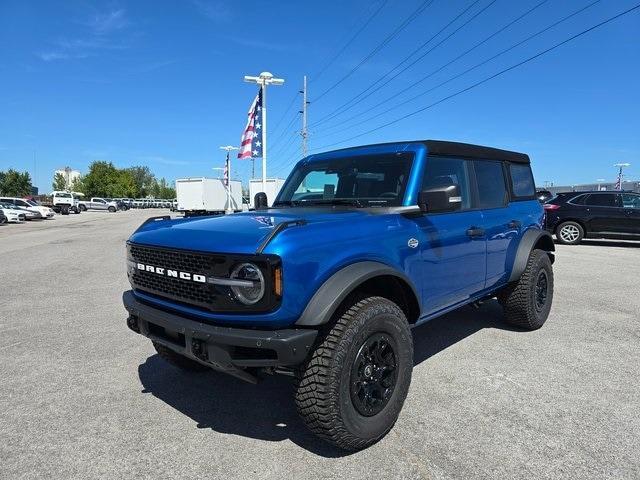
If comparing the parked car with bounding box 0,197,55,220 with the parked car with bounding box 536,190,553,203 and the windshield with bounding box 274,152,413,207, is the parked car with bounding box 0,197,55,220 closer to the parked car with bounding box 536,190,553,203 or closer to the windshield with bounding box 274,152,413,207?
the parked car with bounding box 536,190,553,203

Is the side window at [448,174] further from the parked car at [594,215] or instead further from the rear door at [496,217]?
the parked car at [594,215]

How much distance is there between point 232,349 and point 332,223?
3.06 ft

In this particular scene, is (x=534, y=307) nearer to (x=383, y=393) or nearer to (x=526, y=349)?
(x=526, y=349)

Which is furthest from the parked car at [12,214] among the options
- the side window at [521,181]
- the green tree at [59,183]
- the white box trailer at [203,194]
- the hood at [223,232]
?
the green tree at [59,183]

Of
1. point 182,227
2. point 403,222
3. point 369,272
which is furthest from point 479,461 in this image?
point 182,227

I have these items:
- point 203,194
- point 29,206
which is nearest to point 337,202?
point 203,194

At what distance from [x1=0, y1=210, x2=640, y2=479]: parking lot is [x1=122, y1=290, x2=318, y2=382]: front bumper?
625mm

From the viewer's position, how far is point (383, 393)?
2.80 m

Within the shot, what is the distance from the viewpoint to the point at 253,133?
1825 cm

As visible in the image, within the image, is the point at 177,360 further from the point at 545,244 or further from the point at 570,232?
the point at 570,232

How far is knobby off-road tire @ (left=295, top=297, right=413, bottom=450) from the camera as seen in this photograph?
246 cm

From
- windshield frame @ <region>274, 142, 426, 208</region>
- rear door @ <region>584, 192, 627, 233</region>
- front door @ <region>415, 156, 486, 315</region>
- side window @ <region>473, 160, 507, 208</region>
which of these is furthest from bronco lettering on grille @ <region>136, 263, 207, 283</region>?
rear door @ <region>584, 192, 627, 233</region>

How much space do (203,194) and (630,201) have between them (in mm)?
24465

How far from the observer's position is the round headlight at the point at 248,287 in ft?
7.82
